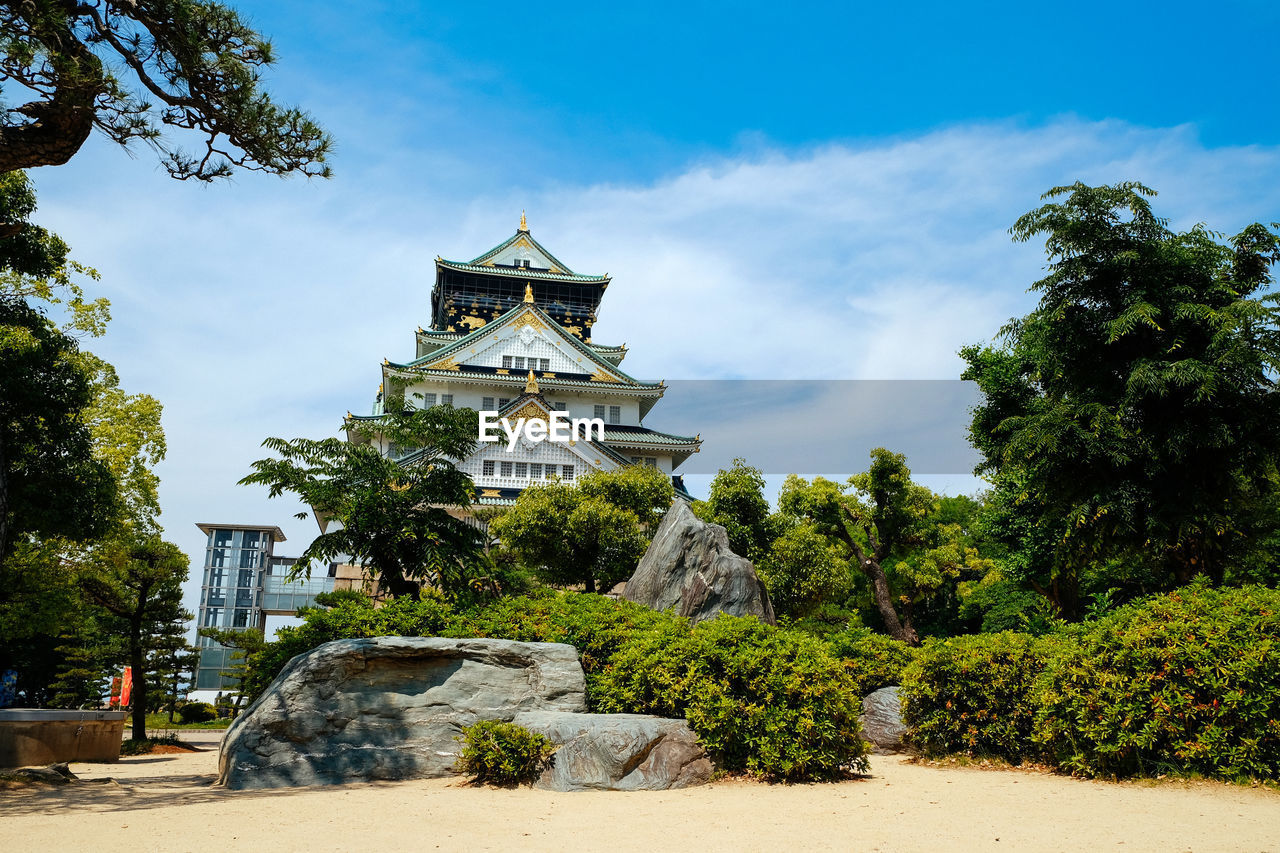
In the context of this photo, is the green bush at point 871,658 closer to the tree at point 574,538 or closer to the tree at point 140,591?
the tree at point 574,538

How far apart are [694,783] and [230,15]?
777 cm

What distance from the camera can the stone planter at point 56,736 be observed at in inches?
360

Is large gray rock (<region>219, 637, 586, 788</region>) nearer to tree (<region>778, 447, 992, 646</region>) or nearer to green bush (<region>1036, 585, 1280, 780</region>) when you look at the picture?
green bush (<region>1036, 585, 1280, 780</region>)

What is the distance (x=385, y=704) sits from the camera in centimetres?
830

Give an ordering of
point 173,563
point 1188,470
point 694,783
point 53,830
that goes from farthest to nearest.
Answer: point 173,563
point 1188,470
point 694,783
point 53,830

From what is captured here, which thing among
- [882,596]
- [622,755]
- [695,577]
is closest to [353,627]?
[622,755]

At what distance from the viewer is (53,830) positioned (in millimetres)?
5566

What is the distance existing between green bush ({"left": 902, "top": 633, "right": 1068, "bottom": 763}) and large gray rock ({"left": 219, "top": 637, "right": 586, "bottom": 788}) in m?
3.59

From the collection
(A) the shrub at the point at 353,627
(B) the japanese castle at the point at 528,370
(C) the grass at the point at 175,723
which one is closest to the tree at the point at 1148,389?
(A) the shrub at the point at 353,627

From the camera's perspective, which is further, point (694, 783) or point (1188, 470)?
point (1188, 470)

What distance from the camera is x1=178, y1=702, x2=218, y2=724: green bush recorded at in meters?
27.0

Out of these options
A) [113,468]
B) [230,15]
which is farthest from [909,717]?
[113,468]

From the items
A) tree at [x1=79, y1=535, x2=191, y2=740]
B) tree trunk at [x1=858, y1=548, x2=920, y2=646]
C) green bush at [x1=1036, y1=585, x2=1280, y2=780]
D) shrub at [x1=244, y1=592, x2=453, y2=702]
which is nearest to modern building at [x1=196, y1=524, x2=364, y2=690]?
tree at [x1=79, y1=535, x2=191, y2=740]

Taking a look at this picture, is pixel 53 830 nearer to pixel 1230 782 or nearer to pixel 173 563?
pixel 1230 782
